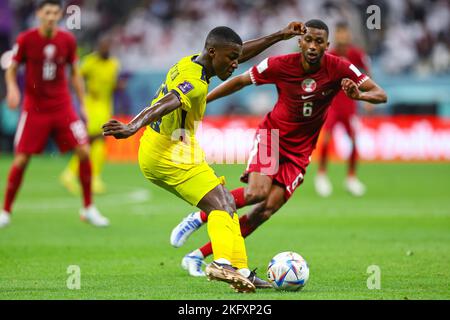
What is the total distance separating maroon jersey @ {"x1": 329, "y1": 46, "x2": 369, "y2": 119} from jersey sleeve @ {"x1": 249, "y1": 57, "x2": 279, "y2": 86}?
24.8ft

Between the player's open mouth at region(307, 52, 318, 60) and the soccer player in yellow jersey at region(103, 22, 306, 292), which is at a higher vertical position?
the player's open mouth at region(307, 52, 318, 60)

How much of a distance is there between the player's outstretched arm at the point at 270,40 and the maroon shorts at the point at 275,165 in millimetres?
1009

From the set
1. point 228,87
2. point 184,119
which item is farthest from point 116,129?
point 228,87

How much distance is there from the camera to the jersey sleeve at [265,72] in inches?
351

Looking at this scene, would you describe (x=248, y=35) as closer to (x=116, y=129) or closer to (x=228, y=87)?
(x=228, y=87)

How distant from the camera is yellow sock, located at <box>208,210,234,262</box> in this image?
22.9 feet

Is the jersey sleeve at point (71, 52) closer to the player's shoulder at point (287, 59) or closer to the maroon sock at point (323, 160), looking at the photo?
the player's shoulder at point (287, 59)

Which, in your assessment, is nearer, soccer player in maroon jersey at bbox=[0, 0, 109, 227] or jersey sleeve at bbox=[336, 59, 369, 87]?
jersey sleeve at bbox=[336, 59, 369, 87]

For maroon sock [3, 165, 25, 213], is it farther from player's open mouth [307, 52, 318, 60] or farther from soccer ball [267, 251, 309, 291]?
soccer ball [267, 251, 309, 291]

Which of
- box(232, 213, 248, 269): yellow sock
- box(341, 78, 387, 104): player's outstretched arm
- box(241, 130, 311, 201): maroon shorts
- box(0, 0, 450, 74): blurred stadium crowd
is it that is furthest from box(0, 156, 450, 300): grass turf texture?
box(0, 0, 450, 74): blurred stadium crowd

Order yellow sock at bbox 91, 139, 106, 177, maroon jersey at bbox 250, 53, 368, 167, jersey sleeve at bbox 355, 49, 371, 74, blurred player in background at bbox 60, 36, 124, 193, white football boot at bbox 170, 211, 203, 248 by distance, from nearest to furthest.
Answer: white football boot at bbox 170, 211, 203, 248 → maroon jersey at bbox 250, 53, 368, 167 → jersey sleeve at bbox 355, 49, 371, 74 → yellow sock at bbox 91, 139, 106, 177 → blurred player in background at bbox 60, 36, 124, 193

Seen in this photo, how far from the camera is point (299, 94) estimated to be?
29.1 ft

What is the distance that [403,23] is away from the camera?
1093 inches
